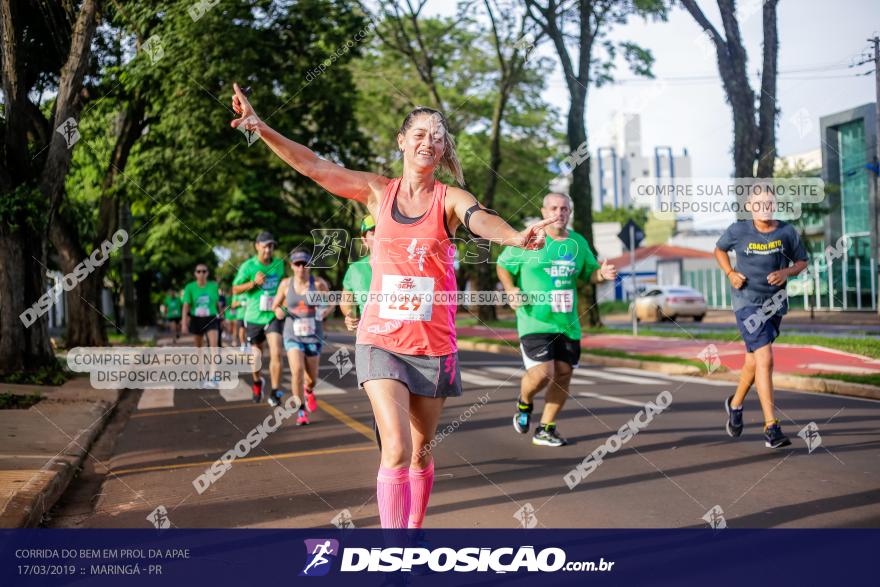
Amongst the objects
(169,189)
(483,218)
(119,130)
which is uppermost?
(119,130)

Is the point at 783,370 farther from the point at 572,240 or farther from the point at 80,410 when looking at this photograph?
the point at 80,410

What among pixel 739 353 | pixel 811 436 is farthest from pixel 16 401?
pixel 739 353

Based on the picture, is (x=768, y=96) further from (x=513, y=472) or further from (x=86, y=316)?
(x=86, y=316)

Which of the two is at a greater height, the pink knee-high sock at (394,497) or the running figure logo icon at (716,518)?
the pink knee-high sock at (394,497)

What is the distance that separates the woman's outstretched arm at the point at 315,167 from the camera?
427 centimetres

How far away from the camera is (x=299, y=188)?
101ft

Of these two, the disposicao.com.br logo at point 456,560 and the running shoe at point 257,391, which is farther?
the running shoe at point 257,391

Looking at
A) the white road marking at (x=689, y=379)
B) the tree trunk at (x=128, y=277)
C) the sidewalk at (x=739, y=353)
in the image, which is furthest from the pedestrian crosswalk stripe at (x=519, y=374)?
the tree trunk at (x=128, y=277)

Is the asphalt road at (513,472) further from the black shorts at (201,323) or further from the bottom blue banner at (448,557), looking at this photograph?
the black shorts at (201,323)

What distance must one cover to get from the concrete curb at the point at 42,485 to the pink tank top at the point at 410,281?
2.62 metres

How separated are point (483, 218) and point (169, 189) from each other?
18947 mm

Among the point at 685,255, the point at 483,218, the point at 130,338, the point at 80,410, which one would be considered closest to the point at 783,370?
the point at 80,410

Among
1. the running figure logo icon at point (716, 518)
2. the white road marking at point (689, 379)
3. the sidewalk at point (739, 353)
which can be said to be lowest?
the white road marking at point (689, 379)

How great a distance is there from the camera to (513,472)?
6.92 metres
